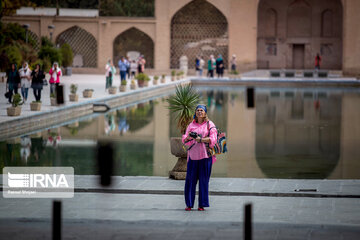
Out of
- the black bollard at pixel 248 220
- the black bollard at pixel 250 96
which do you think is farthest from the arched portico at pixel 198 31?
the black bollard at pixel 248 220

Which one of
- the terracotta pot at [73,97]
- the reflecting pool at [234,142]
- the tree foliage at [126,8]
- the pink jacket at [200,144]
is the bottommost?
the reflecting pool at [234,142]

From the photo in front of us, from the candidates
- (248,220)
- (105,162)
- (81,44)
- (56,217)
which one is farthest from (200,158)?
(81,44)

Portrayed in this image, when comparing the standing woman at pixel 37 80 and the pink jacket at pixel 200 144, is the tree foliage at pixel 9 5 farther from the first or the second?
the pink jacket at pixel 200 144

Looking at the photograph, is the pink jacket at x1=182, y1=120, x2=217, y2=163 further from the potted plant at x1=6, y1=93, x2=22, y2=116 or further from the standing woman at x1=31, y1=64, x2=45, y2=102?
the standing woman at x1=31, y1=64, x2=45, y2=102

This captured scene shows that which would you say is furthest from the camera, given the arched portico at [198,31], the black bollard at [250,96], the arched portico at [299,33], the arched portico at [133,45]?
the arched portico at [299,33]

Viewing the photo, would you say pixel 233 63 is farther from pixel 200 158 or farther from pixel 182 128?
pixel 200 158

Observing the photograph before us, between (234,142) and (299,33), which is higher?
(299,33)

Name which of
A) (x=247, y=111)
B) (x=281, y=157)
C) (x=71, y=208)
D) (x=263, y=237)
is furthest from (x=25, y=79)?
(x=263, y=237)

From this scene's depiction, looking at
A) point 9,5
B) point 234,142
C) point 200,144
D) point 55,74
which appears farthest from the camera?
point 9,5

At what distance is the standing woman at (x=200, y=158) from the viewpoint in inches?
262

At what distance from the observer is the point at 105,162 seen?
10734 mm

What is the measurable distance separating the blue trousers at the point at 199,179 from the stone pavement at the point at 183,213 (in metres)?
0.12

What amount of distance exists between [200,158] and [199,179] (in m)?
0.19

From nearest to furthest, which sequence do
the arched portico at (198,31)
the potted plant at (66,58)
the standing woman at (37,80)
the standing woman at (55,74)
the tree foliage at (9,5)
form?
the standing woman at (37,80) < the standing woman at (55,74) < the tree foliage at (9,5) < the potted plant at (66,58) < the arched portico at (198,31)
